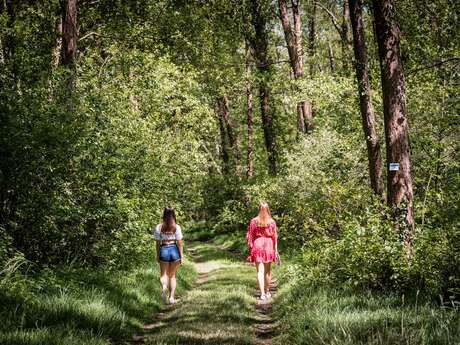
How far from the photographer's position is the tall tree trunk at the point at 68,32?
1394 centimetres

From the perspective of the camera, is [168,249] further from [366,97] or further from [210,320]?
[366,97]

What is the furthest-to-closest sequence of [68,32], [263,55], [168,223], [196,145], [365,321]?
1. [263,55]
2. [196,145]
3. [68,32]
4. [168,223]
5. [365,321]

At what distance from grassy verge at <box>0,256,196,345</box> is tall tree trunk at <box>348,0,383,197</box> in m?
6.54

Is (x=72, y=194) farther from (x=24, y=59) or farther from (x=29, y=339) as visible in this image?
(x=29, y=339)

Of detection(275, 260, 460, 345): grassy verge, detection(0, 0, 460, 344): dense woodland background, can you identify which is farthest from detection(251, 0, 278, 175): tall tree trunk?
detection(275, 260, 460, 345): grassy verge

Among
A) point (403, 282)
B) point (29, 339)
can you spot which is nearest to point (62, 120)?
point (29, 339)

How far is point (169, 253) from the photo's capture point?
1100 centimetres

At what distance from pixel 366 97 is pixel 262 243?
506 cm

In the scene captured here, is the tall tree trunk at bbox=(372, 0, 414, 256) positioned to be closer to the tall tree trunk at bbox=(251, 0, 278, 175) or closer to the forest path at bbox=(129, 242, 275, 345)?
the forest path at bbox=(129, 242, 275, 345)

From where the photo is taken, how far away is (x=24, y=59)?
37.2 feet

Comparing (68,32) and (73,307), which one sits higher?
(68,32)

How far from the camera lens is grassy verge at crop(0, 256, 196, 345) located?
19.2 feet

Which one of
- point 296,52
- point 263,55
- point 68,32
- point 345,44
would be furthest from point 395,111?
point 263,55

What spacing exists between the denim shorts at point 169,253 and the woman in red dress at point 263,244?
1.93 meters
